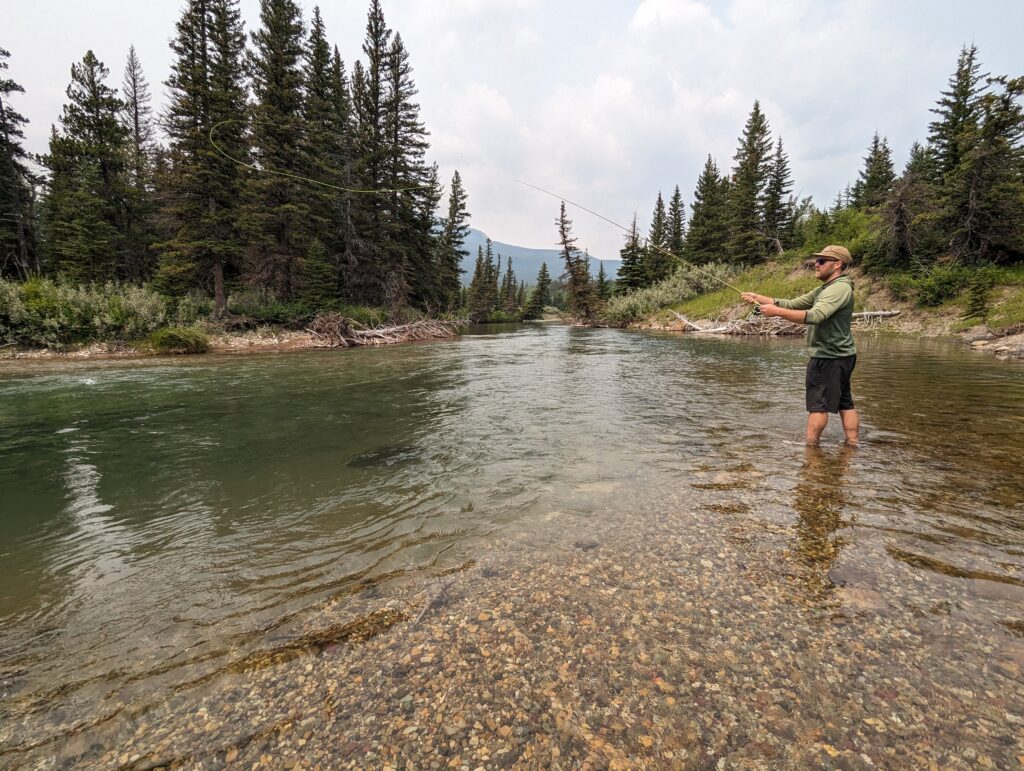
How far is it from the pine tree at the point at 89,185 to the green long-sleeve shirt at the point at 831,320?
118ft

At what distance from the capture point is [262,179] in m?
24.6

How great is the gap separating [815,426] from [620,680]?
537 centimetres

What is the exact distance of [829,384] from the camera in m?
5.94

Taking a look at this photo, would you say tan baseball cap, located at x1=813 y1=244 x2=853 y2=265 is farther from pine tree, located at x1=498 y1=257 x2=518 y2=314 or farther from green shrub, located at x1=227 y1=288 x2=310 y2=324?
pine tree, located at x1=498 y1=257 x2=518 y2=314

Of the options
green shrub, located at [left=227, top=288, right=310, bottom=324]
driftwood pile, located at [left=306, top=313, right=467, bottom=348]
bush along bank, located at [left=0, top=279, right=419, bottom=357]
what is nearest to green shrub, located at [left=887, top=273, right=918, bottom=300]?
driftwood pile, located at [left=306, top=313, right=467, bottom=348]

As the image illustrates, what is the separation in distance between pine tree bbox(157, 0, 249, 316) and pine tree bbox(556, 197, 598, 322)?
34383 mm

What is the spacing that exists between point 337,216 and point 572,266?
90.7ft

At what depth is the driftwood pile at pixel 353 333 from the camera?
25.5 metres

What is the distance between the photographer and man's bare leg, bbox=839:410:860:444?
604 cm

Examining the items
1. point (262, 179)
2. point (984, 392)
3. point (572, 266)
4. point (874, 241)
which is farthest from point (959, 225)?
point (262, 179)

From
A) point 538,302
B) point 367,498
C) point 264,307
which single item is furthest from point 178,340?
point 538,302

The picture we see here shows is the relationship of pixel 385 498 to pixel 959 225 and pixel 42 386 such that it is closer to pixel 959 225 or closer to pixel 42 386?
pixel 42 386

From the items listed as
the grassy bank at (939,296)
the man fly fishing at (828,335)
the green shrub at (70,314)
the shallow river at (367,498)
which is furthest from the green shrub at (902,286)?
the green shrub at (70,314)

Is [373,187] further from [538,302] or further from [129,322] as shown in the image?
[538,302]
